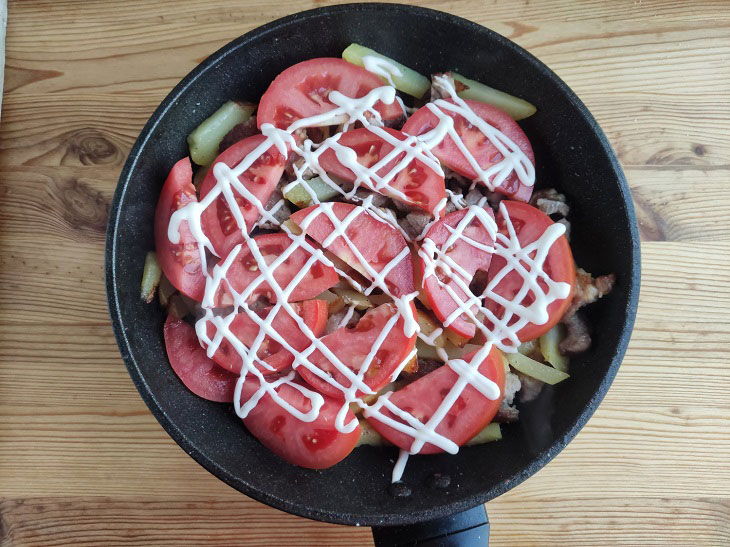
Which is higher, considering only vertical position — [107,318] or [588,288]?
[588,288]

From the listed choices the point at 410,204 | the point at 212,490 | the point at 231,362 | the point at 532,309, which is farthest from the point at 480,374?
the point at 212,490

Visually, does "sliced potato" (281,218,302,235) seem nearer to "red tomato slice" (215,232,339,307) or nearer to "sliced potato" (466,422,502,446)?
"red tomato slice" (215,232,339,307)

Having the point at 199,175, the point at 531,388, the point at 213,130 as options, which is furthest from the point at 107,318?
the point at 531,388

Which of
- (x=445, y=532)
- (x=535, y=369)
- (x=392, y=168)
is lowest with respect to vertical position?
(x=445, y=532)

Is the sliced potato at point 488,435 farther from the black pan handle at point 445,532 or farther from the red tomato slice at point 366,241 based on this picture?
the red tomato slice at point 366,241

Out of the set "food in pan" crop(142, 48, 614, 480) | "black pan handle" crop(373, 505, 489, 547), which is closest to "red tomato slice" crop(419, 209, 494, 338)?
"food in pan" crop(142, 48, 614, 480)

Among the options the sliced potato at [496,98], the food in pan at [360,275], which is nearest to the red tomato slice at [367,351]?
the food in pan at [360,275]

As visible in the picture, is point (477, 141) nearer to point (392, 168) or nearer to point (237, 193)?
point (392, 168)
